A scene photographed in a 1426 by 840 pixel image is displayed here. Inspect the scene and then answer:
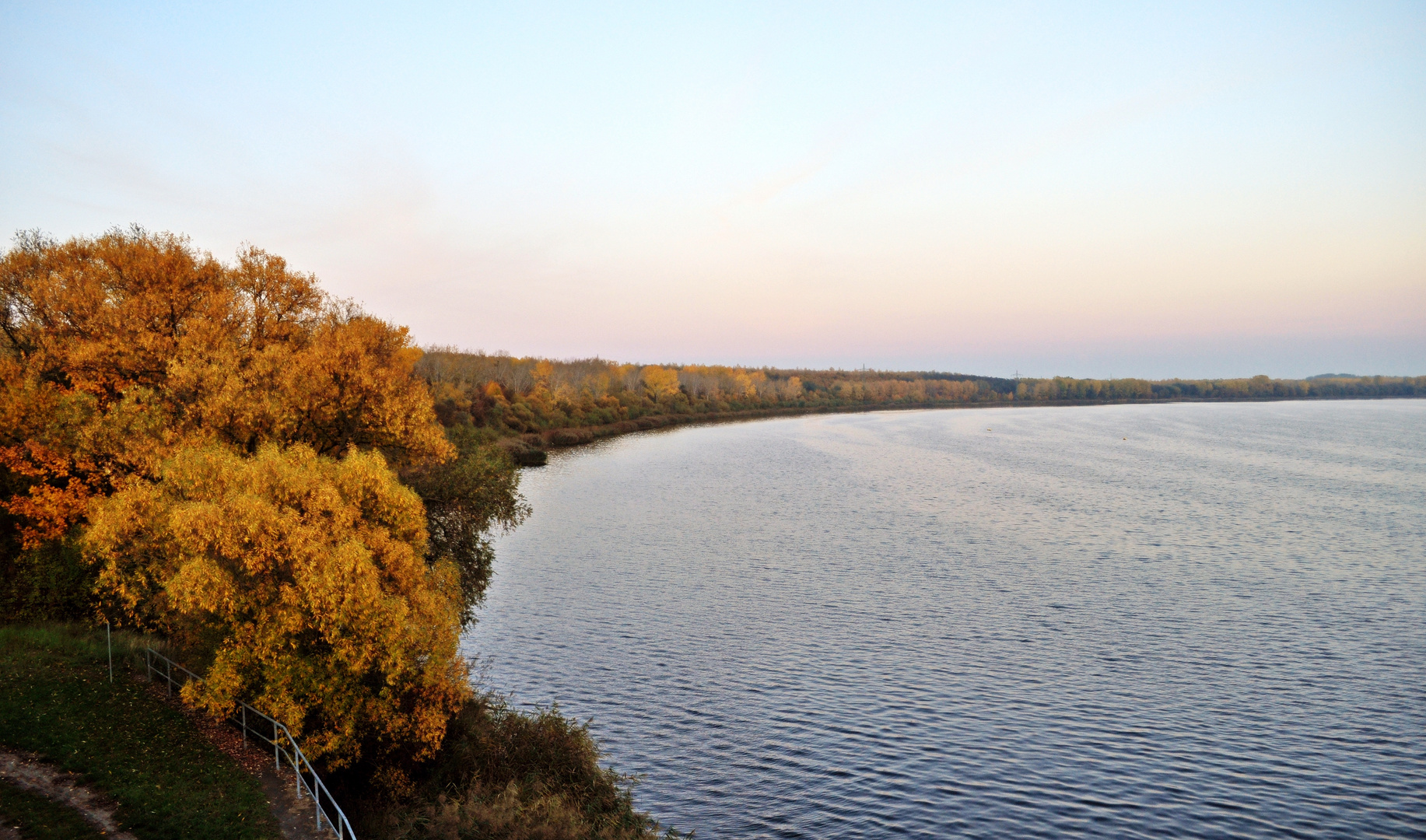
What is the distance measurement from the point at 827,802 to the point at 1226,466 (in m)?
93.4

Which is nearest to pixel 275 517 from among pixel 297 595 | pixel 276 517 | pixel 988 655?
pixel 276 517

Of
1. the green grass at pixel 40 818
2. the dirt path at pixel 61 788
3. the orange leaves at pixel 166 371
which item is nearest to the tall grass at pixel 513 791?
the dirt path at pixel 61 788

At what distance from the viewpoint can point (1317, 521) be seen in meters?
60.2

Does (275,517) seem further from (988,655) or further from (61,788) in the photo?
(988,655)

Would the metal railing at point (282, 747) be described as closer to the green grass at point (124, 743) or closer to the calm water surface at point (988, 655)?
the green grass at point (124, 743)

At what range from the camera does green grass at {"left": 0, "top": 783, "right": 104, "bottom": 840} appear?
630 inches

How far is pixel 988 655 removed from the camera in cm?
3397

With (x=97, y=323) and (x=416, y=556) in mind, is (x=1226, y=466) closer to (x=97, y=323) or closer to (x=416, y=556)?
(x=416, y=556)

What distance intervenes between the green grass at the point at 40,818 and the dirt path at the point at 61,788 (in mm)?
173

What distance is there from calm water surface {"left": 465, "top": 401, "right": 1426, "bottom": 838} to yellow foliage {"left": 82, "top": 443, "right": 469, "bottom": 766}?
309 inches

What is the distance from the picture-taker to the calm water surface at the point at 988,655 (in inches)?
901

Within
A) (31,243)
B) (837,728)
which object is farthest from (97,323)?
(837,728)

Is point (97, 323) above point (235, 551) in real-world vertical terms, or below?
above

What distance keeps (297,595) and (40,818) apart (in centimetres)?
666
